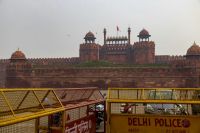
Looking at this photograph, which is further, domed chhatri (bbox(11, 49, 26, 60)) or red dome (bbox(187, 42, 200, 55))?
domed chhatri (bbox(11, 49, 26, 60))

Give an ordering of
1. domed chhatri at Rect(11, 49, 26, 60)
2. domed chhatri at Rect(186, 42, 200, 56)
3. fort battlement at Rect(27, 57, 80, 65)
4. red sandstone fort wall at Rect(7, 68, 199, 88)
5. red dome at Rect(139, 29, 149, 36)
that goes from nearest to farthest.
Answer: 1. red sandstone fort wall at Rect(7, 68, 199, 88)
2. domed chhatri at Rect(186, 42, 200, 56)
3. domed chhatri at Rect(11, 49, 26, 60)
4. red dome at Rect(139, 29, 149, 36)
5. fort battlement at Rect(27, 57, 80, 65)

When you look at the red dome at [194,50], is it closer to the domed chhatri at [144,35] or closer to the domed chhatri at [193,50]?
the domed chhatri at [193,50]

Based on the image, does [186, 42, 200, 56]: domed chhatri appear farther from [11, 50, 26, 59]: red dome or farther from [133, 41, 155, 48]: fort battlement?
[11, 50, 26, 59]: red dome

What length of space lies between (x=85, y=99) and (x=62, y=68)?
33.0 meters

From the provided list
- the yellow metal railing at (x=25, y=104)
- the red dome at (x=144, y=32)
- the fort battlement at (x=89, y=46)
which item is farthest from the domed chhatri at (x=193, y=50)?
the yellow metal railing at (x=25, y=104)

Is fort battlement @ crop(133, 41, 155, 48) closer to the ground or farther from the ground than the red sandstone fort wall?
farther from the ground

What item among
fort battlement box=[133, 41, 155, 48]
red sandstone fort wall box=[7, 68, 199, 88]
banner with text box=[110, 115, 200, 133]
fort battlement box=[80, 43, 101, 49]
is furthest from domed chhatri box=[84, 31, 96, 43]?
banner with text box=[110, 115, 200, 133]

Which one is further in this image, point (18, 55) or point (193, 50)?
point (18, 55)

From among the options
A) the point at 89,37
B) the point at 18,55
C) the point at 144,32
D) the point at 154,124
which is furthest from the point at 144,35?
the point at 154,124

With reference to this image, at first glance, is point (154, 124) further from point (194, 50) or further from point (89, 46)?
point (89, 46)

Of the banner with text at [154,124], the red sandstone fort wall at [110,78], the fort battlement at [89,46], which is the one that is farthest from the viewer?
the fort battlement at [89,46]

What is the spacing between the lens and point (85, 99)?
558cm

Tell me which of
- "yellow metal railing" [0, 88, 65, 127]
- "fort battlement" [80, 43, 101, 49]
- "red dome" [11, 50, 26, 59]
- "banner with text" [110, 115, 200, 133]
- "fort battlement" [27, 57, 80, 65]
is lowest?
"banner with text" [110, 115, 200, 133]

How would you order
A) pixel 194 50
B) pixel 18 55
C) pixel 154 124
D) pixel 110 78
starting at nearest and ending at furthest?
pixel 154 124 < pixel 110 78 < pixel 194 50 < pixel 18 55
